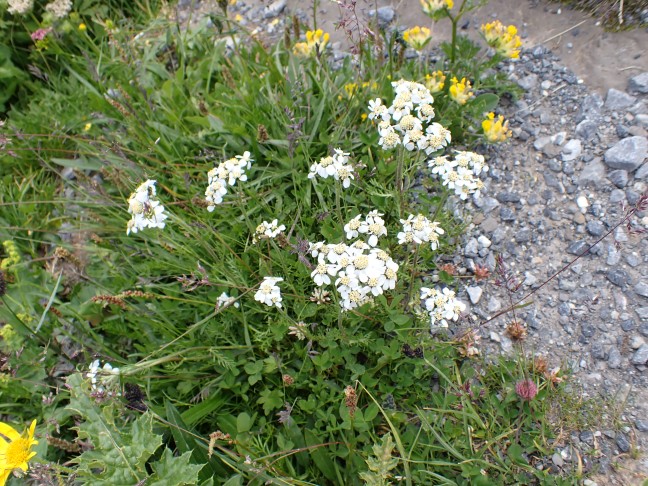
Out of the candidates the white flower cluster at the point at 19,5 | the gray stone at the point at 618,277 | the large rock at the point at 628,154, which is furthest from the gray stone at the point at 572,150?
the white flower cluster at the point at 19,5

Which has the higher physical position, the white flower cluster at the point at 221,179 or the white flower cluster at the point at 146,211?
the white flower cluster at the point at 146,211

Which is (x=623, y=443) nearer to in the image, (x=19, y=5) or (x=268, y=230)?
(x=268, y=230)

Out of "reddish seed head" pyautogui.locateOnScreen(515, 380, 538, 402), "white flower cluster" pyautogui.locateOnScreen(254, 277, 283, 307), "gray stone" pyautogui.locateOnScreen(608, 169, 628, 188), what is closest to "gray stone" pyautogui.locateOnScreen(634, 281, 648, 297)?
"gray stone" pyautogui.locateOnScreen(608, 169, 628, 188)

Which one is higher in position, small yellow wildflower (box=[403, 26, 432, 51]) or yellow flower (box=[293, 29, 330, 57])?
yellow flower (box=[293, 29, 330, 57])

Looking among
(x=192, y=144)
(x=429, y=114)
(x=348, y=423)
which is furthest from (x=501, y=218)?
(x=192, y=144)

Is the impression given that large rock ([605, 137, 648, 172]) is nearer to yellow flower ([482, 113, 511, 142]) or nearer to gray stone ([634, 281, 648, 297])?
yellow flower ([482, 113, 511, 142])

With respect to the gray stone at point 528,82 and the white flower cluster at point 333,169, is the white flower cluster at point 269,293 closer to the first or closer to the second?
the white flower cluster at point 333,169
